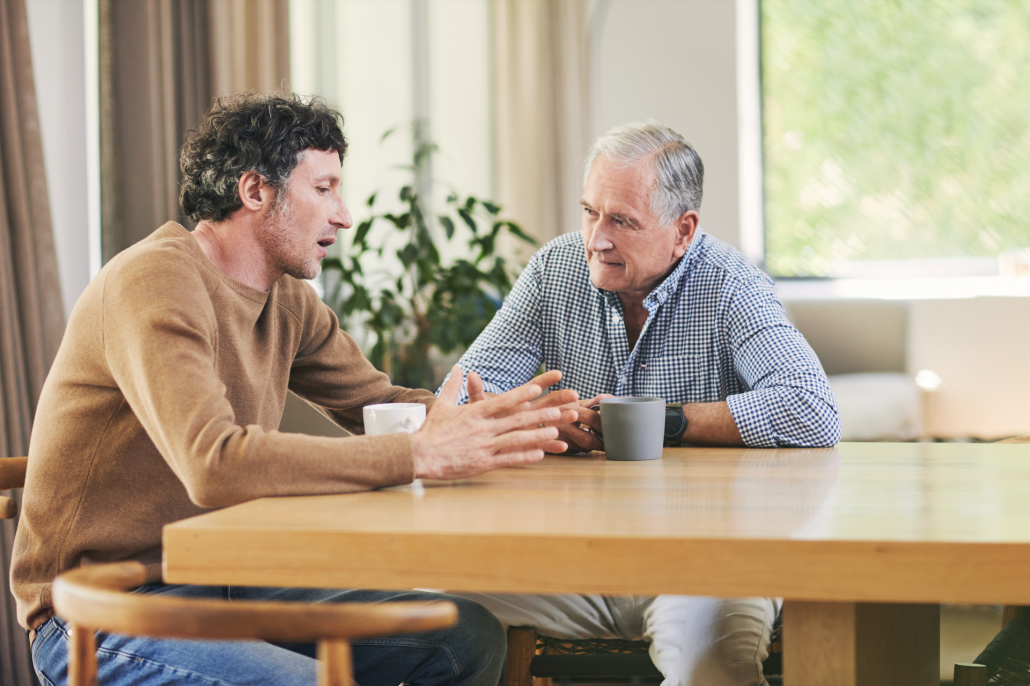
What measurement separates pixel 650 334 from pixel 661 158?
0.35 metres

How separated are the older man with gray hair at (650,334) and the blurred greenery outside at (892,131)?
2.74m

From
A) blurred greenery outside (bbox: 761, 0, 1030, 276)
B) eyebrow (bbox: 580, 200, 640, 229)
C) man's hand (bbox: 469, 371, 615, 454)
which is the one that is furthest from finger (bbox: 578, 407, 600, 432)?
blurred greenery outside (bbox: 761, 0, 1030, 276)

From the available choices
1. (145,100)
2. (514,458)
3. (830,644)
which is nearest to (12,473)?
(514,458)

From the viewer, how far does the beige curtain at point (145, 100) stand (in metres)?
2.75

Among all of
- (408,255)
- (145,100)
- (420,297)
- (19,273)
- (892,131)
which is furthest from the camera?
(892,131)

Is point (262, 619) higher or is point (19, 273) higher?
point (19, 273)

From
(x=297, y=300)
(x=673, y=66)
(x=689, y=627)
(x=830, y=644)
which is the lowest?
(x=689, y=627)

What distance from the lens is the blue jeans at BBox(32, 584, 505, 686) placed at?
Answer: 1.01m

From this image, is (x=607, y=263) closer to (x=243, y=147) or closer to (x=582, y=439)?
(x=582, y=439)

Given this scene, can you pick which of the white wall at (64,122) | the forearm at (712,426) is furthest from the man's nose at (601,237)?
the white wall at (64,122)

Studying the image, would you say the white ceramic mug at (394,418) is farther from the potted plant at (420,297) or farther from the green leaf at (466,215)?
the green leaf at (466,215)

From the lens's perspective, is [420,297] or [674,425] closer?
[674,425]

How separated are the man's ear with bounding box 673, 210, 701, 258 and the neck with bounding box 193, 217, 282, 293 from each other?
830mm

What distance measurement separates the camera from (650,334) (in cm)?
171
